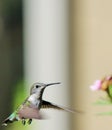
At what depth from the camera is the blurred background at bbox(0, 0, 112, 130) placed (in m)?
1.40

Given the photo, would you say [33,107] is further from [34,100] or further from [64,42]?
[64,42]

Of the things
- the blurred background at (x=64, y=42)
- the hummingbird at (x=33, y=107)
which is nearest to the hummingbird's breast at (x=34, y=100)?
the hummingbird at (x=33, y=107)

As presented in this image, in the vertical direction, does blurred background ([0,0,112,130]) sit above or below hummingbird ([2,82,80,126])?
below

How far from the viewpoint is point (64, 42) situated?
57.0 inches

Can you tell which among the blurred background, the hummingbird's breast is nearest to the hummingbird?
the hummingbird's breast

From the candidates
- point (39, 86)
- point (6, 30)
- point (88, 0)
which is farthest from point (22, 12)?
point (39, 86)

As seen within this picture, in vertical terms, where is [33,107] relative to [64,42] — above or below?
above

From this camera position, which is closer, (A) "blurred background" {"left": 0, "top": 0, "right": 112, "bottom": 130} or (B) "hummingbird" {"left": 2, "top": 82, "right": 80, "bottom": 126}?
(B) "hummingbird" {"left": 2, "top": 82, "right": 80, "bottom": 126}

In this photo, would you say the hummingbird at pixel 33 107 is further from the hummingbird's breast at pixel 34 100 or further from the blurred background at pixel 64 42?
the blurred background at pixel 64 42

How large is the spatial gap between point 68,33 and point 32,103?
102cm

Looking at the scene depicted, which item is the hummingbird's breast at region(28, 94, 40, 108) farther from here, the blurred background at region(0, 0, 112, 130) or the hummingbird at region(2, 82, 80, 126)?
the blurred background at region(0, 0, 112, 130)

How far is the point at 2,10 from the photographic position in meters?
1.31

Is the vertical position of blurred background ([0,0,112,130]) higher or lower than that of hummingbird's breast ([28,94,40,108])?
lower

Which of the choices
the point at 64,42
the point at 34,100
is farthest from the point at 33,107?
the point at 64,42
